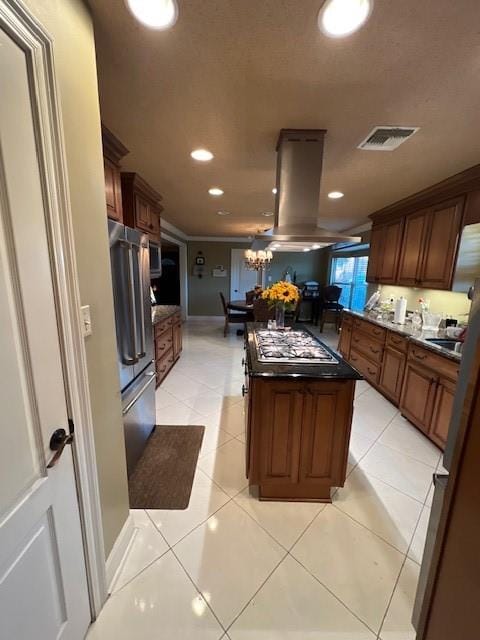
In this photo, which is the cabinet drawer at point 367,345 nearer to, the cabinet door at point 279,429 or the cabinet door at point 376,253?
the cabinet door at point 376,253

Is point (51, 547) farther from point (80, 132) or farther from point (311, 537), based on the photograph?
point (80, 132)

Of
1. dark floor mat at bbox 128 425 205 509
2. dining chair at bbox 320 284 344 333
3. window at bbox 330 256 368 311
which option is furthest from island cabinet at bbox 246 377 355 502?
dining chair at bbox 320 284 344 333

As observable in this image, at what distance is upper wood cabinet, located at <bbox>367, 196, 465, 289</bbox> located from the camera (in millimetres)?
2744

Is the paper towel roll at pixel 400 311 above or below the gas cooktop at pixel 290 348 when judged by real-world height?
above

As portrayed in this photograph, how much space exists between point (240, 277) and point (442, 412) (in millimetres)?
6048

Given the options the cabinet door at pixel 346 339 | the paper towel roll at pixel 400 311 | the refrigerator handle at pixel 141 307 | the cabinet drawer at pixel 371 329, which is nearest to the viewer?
the refrigerator handle at pixel 141 307

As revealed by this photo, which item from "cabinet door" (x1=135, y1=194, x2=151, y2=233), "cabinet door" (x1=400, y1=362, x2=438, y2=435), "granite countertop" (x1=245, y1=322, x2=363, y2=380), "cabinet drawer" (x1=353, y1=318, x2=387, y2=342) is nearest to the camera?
"granite countertop" (x1=245, y1=322, x2=363, y2=380)

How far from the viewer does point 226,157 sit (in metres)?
2.20

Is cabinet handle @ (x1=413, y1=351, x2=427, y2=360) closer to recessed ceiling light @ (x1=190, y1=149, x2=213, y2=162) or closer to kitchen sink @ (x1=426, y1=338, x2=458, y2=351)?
kitchen sink @ (x1=426, y1=338, x2=458, y2=351)

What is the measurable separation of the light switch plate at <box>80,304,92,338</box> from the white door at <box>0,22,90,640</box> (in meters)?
0.15

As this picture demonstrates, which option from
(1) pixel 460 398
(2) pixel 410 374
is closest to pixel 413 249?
(2) pixel 410 374

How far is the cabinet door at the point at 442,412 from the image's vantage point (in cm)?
224

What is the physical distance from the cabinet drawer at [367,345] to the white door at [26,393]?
3.46 meters

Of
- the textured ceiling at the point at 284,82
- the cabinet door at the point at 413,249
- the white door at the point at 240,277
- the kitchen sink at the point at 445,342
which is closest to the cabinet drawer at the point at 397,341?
the kitchen sink at the point at 445,342
